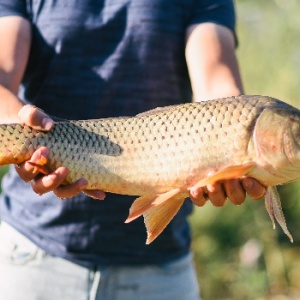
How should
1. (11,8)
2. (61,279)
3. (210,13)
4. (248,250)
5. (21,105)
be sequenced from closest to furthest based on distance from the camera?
(21,105)
(61,279)
(11,8)
(210,13)
(248,250)

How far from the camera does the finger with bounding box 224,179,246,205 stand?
8.04 feet

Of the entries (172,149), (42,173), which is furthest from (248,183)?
(42,173)

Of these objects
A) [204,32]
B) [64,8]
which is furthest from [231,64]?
[64,8]

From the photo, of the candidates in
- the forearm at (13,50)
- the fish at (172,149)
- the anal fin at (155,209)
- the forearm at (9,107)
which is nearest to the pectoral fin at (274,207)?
the fish at (172,149)

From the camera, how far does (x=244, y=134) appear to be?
237 centimetres

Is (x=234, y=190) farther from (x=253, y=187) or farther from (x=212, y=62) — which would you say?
(x=212, y=62)

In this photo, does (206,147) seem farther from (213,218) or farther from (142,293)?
(213,218)

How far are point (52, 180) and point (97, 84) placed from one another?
22.6 inches

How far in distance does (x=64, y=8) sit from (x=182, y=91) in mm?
533

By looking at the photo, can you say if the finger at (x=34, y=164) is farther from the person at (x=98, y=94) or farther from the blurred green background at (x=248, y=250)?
the blurred green background at (x=248, y=250)

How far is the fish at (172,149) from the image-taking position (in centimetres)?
238

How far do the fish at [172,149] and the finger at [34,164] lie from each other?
0.04 feet

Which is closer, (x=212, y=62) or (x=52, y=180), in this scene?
(x=52, y=180)

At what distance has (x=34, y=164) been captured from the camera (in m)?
2.53
